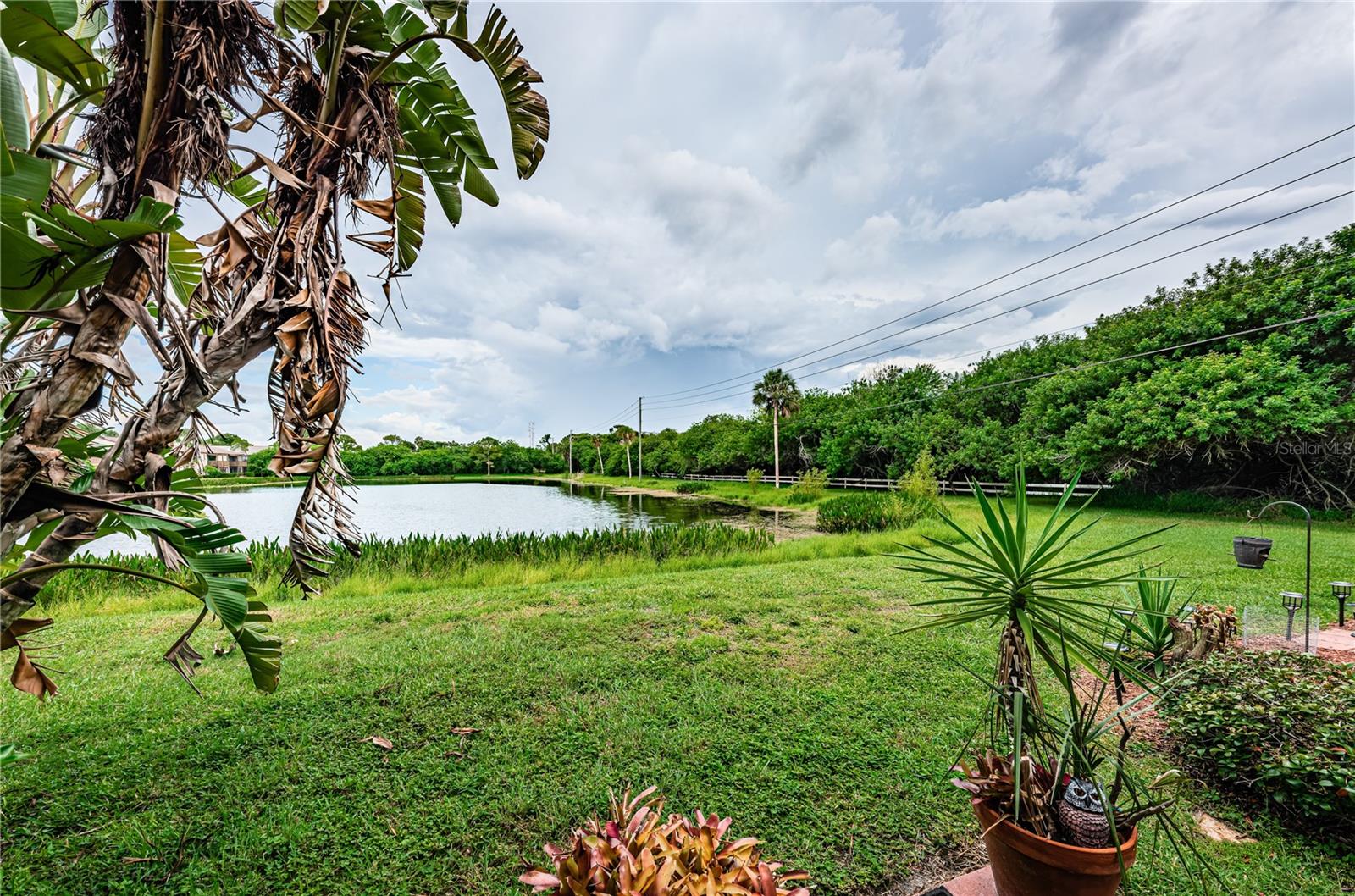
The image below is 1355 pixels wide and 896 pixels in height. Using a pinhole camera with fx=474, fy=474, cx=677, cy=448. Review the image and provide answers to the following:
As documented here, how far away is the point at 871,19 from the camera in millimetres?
5277

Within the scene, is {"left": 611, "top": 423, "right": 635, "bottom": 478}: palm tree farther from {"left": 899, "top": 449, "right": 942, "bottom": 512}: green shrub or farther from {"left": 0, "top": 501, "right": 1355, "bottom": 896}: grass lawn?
{"left": 0, "top": 501, "right": 1355, "bottom": 896}: grass lawn

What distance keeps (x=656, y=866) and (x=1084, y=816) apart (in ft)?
4.61

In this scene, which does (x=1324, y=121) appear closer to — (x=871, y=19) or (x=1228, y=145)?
(x=1228, y=145)

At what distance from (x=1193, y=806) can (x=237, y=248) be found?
483 cm

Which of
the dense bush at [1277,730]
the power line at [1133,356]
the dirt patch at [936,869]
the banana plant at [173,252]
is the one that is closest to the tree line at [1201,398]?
the power line at [1133,356]

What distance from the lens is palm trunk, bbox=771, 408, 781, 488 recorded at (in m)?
26.8

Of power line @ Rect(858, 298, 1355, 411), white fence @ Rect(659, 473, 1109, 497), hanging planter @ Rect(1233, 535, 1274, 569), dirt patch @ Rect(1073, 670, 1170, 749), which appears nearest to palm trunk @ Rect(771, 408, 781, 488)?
white fence @ Rect(659, 473, 1109, 497)

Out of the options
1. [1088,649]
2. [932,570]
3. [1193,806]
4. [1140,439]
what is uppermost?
[1140,439]

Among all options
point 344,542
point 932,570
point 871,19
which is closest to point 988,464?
point 871,19

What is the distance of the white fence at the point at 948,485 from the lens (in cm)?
1705

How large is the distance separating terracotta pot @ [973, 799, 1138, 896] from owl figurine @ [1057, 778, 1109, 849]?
5 cm

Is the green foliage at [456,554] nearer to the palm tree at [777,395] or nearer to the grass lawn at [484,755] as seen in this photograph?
the grass lawn at [484,755]

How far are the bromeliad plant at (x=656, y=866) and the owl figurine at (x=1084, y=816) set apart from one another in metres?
1.04

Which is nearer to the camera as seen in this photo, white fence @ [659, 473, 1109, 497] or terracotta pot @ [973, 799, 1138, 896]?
terracotta pot @ [973, 799, 1138, 896]
